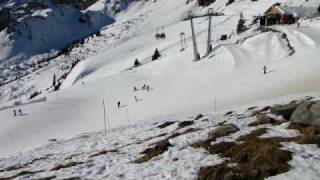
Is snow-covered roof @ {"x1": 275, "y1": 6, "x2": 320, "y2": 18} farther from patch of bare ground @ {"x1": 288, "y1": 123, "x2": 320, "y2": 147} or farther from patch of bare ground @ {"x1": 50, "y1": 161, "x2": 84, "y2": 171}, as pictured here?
patch of bare ground @ {"x1": 50, "y1": 161, "x2": 84, "y2": 171}

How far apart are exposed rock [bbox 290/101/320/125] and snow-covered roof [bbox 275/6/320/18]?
77789mm

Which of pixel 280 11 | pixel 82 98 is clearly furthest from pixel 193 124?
pixel 280 11

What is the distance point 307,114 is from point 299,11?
83124mm

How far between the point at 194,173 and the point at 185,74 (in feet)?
180

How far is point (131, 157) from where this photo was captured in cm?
2383

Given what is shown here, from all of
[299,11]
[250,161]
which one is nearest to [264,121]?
[250,161]

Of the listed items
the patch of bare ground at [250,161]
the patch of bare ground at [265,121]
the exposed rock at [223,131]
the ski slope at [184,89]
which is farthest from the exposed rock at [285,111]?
the ski slope at [184,89]

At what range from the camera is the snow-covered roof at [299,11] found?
9912 cm

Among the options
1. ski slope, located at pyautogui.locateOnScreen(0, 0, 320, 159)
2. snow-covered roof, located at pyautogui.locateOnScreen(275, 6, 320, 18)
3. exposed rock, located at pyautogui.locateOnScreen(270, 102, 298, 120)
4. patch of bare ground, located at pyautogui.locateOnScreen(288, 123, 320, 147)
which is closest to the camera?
patch of bare ground, located at pyautogui.locateOnScreen(288, 123, 320, 147)

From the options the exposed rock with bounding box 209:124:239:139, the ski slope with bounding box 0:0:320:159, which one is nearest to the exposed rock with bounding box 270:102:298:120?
the exposed rock with bounding box 209:124:239:139

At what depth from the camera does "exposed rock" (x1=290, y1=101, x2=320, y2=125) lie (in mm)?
22688

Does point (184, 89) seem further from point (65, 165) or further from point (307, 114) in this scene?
point (307, 114)

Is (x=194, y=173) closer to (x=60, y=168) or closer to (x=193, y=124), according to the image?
(x=60, y=168)

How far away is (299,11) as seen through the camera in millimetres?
101750
